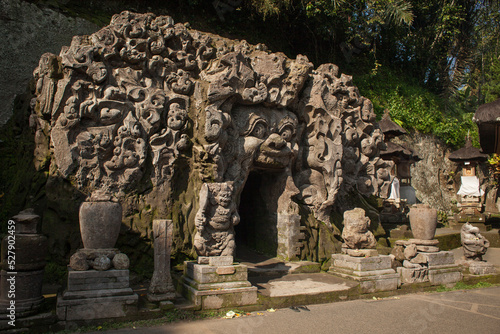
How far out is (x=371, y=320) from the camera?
240 inches

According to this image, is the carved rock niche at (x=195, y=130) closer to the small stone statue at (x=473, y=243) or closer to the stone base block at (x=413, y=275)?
the stone base block at (x=413, y=275)

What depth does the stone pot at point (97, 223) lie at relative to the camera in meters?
5.80

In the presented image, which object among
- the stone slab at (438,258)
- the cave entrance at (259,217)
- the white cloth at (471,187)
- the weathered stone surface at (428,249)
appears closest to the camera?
the stone slab at (438,258)

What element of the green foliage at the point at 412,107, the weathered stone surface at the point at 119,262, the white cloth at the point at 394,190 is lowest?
the weathered stone surface at the point at 119,262

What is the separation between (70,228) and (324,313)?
5.12m

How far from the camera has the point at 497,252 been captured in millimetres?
12703

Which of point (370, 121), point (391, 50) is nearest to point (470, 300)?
point (370, 121)

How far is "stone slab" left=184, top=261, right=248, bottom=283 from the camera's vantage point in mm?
6461

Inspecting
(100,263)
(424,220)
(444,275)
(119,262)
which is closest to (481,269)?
(444,275)

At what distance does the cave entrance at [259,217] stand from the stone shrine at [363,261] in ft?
7.41

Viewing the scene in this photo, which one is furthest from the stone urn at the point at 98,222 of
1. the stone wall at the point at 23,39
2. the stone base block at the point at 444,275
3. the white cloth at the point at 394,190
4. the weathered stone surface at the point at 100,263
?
the white cloth at the point at 394,190

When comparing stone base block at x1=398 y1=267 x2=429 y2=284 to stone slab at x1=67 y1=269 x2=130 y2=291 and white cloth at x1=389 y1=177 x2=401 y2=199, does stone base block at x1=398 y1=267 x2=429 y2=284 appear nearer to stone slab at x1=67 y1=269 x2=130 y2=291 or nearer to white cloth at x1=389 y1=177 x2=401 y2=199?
stone slab at x1=67 y1=269 x2=130 y2=291

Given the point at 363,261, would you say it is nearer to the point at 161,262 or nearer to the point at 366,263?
the point at 366,263

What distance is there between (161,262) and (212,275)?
34.4 inches
